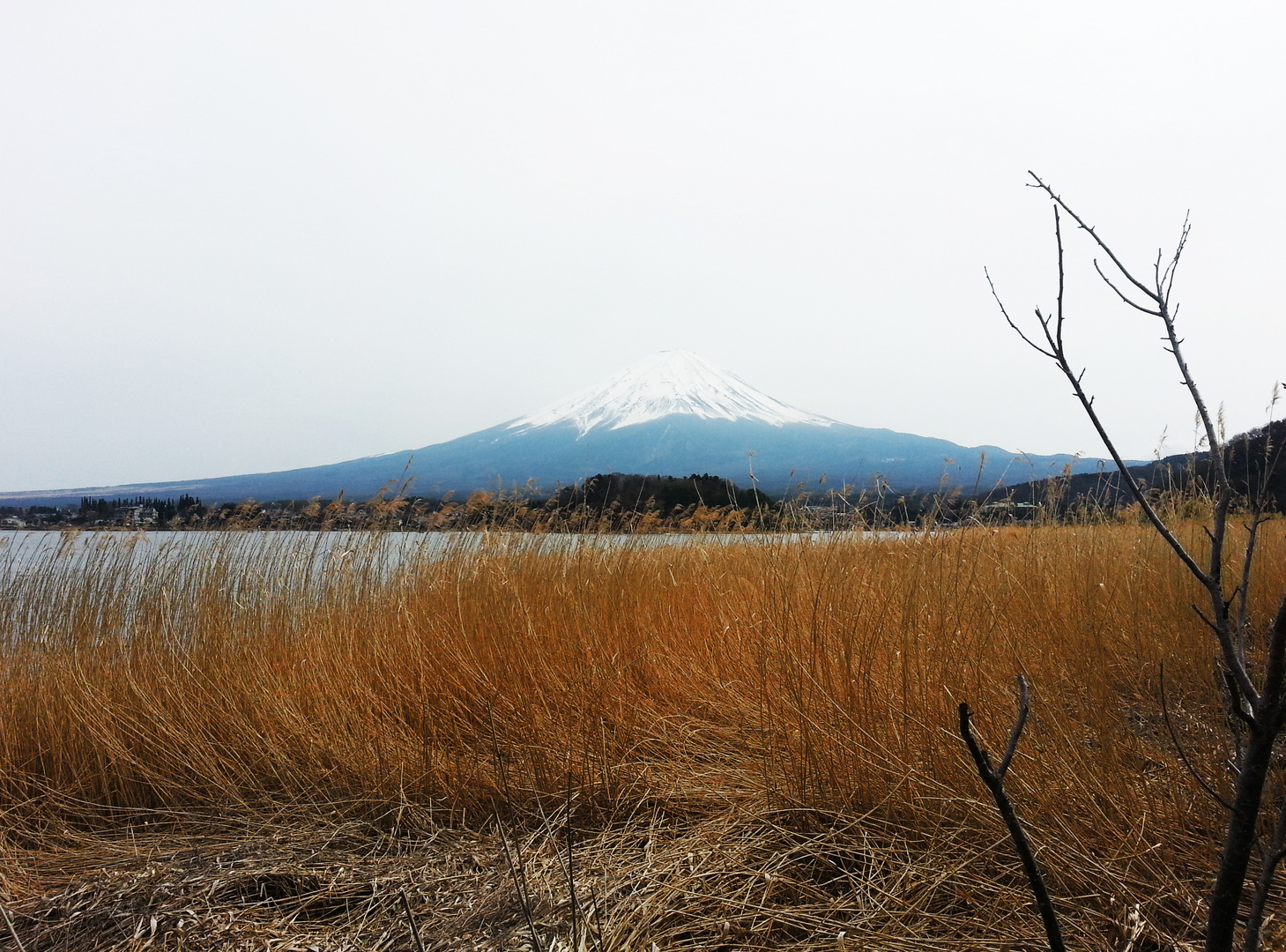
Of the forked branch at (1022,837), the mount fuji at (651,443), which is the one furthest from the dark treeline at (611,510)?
the mount fuji at (651,443)

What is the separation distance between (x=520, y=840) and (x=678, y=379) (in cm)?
9375

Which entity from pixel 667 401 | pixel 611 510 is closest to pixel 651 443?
pixel 667 401

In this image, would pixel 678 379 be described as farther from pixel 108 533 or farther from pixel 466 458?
pixel 108 533

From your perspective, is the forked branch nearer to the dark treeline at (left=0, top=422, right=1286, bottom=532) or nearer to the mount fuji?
the dark treeline at (left=0, top=422, right=1286, bottom=532)

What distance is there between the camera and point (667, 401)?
290ft

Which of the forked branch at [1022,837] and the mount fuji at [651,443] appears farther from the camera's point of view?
the mount fuji at [651,443]

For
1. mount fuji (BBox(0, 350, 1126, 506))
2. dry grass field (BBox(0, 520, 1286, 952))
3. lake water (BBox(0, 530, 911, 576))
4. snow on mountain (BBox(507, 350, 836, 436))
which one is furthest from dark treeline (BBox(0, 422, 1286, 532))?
snow on mountain (BBox(507, 350, 836, 436))

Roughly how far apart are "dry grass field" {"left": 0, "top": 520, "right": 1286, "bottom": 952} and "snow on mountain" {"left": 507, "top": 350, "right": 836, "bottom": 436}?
230 ft

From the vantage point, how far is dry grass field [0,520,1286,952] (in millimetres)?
1524

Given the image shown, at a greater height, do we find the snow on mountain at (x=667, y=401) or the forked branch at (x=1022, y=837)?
the snow on mountain at (x=667, y=401)

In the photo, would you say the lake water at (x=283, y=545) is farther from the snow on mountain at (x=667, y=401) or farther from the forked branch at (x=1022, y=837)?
the snow on mountain at (x=667, y=401)

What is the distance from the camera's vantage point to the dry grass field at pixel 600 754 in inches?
60.0

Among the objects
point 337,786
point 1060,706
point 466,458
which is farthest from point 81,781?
point 466,458

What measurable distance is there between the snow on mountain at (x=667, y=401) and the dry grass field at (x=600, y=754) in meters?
70.0
